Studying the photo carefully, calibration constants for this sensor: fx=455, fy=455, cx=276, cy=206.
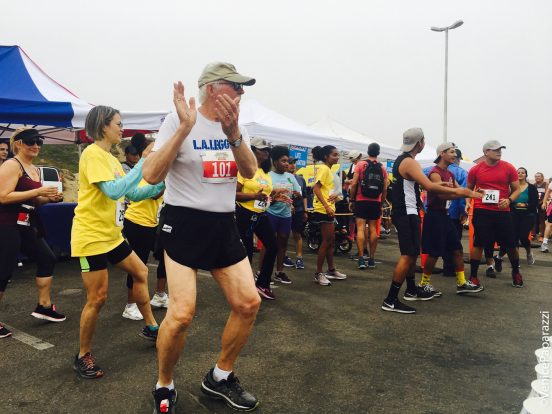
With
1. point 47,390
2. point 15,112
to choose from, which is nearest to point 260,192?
point 47,390

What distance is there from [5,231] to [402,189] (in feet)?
12.7

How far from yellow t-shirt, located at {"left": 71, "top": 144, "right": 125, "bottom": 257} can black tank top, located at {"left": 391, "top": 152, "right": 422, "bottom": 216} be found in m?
2.97

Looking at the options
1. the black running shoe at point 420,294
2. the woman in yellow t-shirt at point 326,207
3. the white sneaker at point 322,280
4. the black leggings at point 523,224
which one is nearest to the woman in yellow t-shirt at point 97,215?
the woman in yellow t-shirt at point 326,207

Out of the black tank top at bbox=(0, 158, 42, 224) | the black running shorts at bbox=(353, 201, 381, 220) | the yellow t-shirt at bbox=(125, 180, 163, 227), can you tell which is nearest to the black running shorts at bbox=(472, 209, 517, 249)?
the black running shorts at bbox=(353, 201, 381, 220)

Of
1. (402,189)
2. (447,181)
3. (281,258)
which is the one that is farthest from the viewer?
(281,258)

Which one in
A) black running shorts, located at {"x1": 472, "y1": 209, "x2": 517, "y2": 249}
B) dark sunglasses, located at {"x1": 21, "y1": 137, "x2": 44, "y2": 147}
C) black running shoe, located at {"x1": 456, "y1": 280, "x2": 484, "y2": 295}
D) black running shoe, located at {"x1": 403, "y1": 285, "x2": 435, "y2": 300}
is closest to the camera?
dark sunglasses, located at {"x1": 21, "y1": 137, "x2": 44, "y2": 147}

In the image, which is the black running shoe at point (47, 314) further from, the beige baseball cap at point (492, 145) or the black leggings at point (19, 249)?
the beige baseball cap at point (492, 145)

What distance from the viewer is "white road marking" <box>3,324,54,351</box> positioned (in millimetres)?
3743

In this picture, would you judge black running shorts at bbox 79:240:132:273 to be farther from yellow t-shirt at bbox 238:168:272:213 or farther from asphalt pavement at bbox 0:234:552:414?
yellow t-shirt at bbox 238:168:272:213

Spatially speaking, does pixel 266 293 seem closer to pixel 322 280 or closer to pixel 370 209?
pixel 322 280

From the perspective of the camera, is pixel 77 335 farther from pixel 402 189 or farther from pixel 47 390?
pixel 402 189

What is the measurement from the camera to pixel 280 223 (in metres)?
5.71

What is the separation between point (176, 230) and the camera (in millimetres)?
2500

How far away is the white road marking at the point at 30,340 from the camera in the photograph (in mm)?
3743
